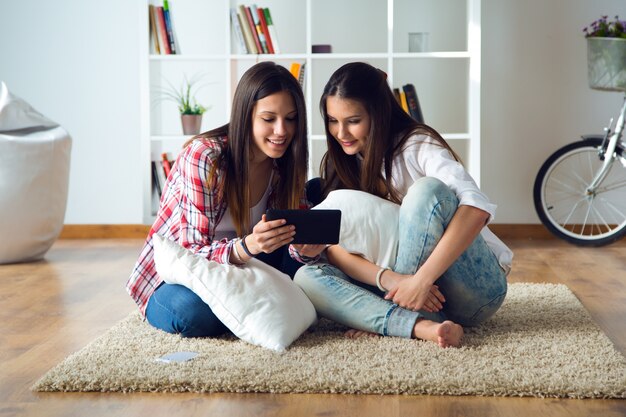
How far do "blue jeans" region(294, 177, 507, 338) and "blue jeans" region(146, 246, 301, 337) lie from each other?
0.27 meters

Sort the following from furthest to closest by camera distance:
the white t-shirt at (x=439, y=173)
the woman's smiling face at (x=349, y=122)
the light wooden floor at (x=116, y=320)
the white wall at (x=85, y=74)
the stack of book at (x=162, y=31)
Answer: the white wall at (x=85, y=74) < the stack of book at (x=162, y=31) < the woman's smiling face at (x=349, y=122) < the white t-shirt at (x=439, y=173) < the light wooden floor at (x=116, y=320)

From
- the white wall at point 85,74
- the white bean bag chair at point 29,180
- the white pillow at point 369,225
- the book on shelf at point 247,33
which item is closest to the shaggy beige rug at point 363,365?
the white pillow at point 369,225

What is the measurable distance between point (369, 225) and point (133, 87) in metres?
2.81

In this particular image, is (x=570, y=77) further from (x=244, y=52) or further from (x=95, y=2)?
(x=95, y=2)

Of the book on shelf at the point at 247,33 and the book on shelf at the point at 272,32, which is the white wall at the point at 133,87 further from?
the book on shelf at the point at 272,32

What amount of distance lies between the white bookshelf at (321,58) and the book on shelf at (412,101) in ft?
0.37

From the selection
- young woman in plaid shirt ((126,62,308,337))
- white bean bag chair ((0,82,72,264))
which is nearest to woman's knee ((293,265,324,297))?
young woman in plaid shirt ((126,62,308,337))

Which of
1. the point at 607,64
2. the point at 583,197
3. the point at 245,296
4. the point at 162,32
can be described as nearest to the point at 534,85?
the point at 607,64

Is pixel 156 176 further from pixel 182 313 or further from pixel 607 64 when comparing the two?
pixel 182 313

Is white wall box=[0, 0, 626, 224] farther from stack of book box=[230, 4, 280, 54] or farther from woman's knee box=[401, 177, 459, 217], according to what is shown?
woman's knee box=[401, 177, 459, 217]

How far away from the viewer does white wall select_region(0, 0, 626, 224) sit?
15.2 ft

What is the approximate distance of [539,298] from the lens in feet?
9.41

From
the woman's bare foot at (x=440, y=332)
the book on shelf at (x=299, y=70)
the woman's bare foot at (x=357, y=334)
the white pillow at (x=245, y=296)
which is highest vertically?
the book on shelf at (x=299, y=70)

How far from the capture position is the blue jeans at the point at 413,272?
2.20 m
